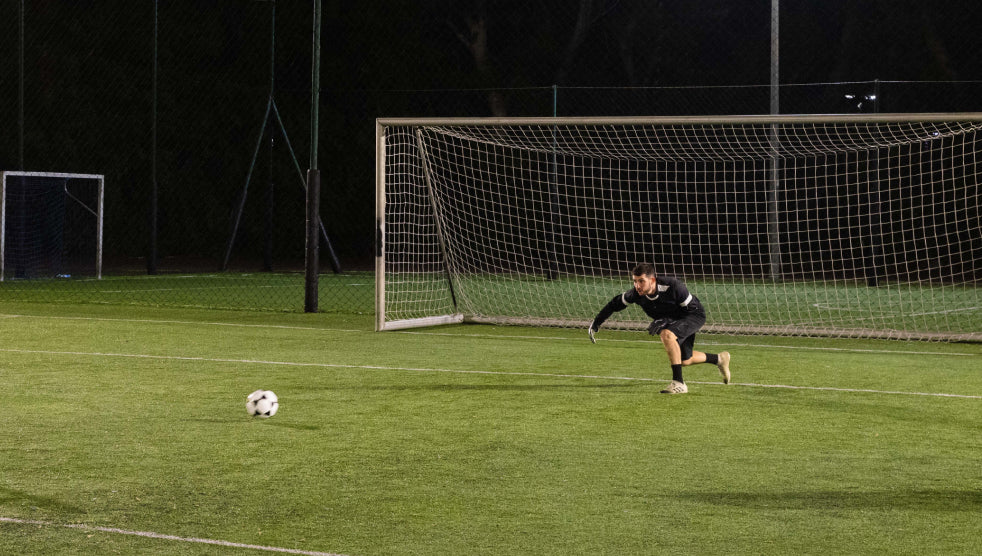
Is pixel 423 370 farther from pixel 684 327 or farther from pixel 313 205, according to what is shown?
pixel 313 205

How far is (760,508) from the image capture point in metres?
5.58

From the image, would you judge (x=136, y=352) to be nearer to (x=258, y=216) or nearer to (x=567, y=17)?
(x=258, y=216)

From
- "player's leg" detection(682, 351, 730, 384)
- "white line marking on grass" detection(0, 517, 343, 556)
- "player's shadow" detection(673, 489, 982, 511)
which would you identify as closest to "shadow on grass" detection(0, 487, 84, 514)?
"white line marking on grass" detection(0, 517, 343, 556)

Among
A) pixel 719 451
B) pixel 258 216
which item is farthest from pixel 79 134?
pixel 719 451

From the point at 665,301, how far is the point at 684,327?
0.27 metres

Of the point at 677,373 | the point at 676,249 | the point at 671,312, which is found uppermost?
the point at 676,249

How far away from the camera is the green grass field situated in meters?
5.13

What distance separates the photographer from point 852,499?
577 cm

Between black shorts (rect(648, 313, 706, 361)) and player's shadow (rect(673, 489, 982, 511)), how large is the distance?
12.1ft

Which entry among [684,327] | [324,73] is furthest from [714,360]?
[324,73]

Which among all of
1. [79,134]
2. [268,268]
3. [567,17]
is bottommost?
[268,268]

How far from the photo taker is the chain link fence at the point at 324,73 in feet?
99.4

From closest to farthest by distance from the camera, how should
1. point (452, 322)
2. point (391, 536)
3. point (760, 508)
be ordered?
point (391, 536) → point (760, 508) → point (452, 322)

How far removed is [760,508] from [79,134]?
29202 millimetres
